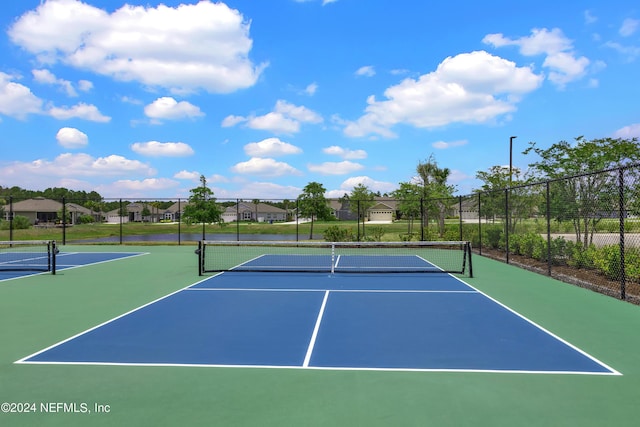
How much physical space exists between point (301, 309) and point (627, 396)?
4.84 meters

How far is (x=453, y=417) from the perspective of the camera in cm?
362

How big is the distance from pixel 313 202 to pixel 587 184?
18.7 m

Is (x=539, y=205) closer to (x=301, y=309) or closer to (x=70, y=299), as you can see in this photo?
(x=301, y=309)

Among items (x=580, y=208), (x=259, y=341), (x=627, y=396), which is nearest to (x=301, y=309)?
(x=259, y=341)

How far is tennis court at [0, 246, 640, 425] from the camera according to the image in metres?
3.76

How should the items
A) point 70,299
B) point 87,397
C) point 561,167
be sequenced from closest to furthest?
1. point 87,397
2. point 70,299
3. point 561,167

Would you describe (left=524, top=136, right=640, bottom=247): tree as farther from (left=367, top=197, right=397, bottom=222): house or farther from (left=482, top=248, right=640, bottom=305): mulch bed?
(left=367, top=197, right=397, bottom=222): house

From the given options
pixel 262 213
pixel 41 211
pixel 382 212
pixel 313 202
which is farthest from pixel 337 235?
pixel 262 213

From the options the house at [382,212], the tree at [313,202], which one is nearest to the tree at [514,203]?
the tree at [313,202]

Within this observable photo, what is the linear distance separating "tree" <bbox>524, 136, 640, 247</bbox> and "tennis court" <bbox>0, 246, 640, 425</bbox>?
13.5 feet

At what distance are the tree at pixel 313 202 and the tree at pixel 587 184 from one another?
1667 cm

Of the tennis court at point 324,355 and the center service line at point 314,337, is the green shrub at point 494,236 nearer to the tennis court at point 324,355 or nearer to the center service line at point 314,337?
the tennis court at point 324,355

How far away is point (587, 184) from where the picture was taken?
12.9 metres

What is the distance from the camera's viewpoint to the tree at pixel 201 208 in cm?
2831
